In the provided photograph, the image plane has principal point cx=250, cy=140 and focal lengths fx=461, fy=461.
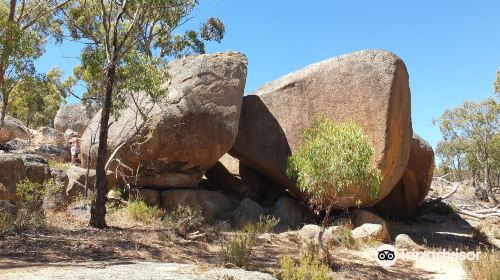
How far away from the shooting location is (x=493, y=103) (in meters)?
27.9

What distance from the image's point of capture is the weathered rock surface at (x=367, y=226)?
14.1 meters

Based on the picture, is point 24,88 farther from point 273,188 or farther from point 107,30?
point 273,188

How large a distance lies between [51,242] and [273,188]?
10.7 meters

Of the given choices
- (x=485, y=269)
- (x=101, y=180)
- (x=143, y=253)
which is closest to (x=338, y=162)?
(x=485, y=269)

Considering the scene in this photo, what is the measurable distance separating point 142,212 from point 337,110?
7.11 metres

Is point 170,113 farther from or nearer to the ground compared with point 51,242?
farther from the ground

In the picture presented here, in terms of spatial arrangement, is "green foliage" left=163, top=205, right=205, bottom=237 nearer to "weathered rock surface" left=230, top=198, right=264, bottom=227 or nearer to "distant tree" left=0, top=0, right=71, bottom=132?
"weathered rock surface" left=230, top=198, right=264, bottom=227

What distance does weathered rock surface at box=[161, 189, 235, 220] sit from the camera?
15.3 metres

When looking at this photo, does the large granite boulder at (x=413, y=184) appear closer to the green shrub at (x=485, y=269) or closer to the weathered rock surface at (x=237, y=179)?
the weathered rock surface at (x=237, y=179)

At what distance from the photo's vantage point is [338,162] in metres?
9.77

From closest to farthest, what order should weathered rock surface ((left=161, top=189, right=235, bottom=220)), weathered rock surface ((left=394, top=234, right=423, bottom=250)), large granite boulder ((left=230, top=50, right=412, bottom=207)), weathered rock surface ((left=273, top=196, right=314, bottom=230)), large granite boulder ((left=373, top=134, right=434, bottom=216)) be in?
weathered rock surface ((left=394, top=234, right=423, bottom=250))
large granite boulder ((left=230, top=50, right=412, bottom=207))
weathered rock surface ((left=161, top=189, right=235, bottom=220))
weathered rock surface ((left=273, top=196, right=314, bottom=230))
large granite boulder ((left=373, top=134, right=434, bottom=216))

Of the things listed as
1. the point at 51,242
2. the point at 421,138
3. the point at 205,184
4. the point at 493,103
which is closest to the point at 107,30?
the point at 51,242

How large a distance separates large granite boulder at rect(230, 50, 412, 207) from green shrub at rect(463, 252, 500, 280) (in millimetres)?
4673

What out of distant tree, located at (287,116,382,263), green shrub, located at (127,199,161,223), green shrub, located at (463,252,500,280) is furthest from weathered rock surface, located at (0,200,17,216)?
green shrub, located at (463,252,500,280)
